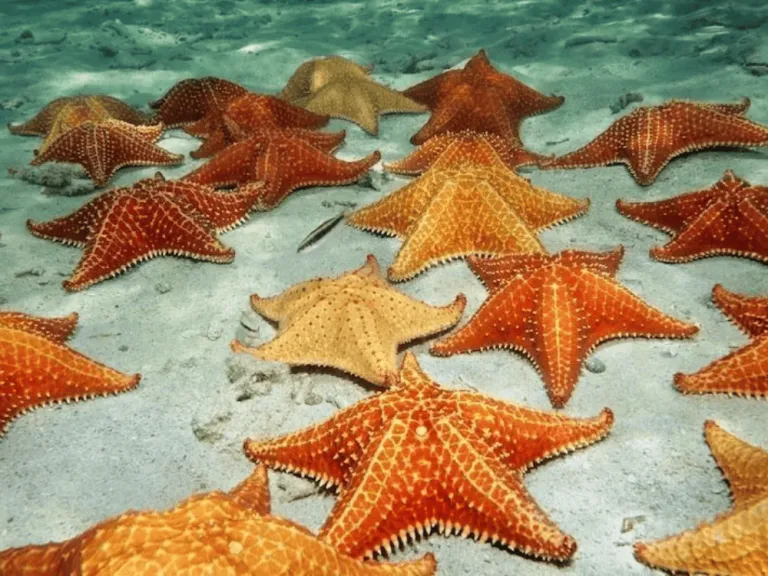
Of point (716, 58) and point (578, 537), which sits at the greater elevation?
point (716, 58)

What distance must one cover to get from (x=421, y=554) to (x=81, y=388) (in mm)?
2341

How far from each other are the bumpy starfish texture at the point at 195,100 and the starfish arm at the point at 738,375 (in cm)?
614

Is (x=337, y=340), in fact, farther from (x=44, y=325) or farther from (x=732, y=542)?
(x=732, y=542)

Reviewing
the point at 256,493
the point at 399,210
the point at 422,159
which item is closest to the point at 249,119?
the point at 422,159

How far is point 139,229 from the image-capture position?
4996mm

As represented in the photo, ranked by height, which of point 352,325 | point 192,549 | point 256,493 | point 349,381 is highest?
point 192,549

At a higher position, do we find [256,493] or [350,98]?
[350,98]

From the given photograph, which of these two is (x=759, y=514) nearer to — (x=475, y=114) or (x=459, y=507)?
(x=459, y=507)

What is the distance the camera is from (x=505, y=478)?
2.78 metres

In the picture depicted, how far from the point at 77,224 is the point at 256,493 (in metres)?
3.48

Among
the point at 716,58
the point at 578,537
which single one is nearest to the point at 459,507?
the point at 578,537

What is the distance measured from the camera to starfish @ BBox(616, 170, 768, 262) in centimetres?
453

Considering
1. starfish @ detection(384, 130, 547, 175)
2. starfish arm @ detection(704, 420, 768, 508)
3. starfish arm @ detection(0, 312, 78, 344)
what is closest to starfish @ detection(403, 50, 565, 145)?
starfish @ detection(384, 130, 547, 175)

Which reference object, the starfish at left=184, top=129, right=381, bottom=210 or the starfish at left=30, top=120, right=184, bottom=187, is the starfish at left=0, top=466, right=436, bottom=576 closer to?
the starfish at left=184, top=129, right=381, bottom=210
